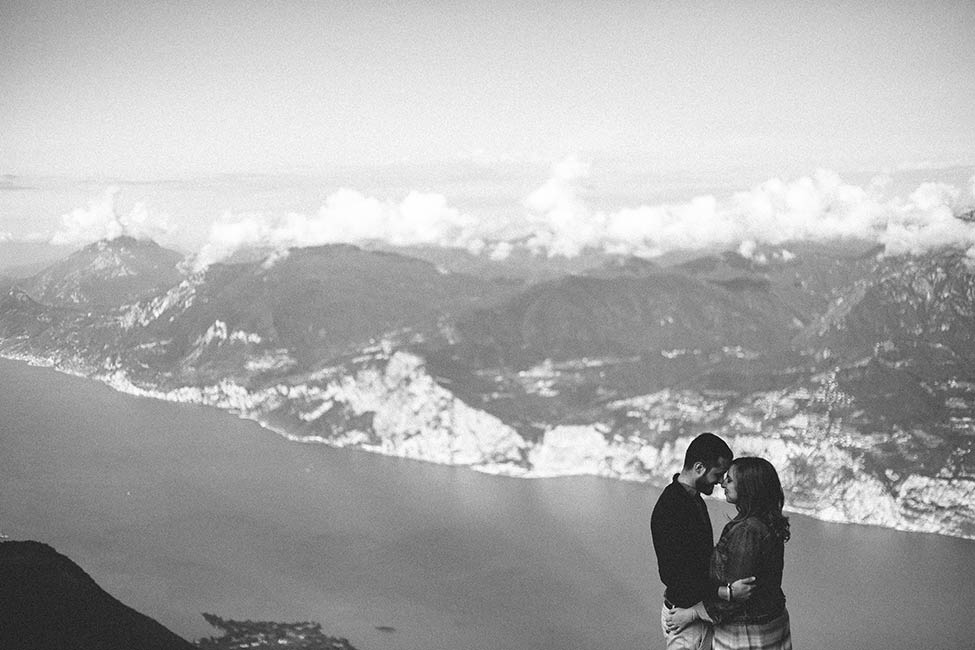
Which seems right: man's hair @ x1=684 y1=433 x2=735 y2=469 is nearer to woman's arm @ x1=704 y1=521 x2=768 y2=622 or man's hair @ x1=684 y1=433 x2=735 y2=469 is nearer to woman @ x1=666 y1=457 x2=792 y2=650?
woman @ x1=666 y1=457 x2=792 y2=650

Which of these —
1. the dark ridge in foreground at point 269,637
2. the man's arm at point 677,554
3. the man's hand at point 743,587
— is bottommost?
the dark ridge in foreground at point 269,637

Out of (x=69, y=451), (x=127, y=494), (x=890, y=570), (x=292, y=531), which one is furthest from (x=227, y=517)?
(x=890, y=570)

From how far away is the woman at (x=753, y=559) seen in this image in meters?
9.35

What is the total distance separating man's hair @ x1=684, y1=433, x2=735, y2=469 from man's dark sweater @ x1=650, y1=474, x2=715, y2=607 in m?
0.44

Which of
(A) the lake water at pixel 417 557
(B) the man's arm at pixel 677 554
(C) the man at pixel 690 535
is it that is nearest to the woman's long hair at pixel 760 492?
(C) the man at pixel 690 535

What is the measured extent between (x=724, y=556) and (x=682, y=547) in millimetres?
483

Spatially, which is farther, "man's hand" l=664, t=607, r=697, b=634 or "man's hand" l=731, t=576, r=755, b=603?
"man's hand" l=664, t=607, r=697, b=634

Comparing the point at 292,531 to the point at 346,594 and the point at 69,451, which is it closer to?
the point at 346,594

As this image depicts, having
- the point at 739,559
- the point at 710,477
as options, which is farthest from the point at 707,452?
the point at 739,559

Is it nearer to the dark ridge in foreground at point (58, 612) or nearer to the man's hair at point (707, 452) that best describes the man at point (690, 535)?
the man's hair at point (707, 452)

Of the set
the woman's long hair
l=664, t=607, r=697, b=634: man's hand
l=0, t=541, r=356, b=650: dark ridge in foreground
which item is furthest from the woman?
l=0, t=541, r=356, b=650: dark ridge in foreground

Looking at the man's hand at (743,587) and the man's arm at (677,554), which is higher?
the man's arm at (677,554)

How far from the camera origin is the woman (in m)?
9.35

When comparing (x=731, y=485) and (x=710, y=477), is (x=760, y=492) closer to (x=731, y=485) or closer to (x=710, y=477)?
(x=731, y=485)
